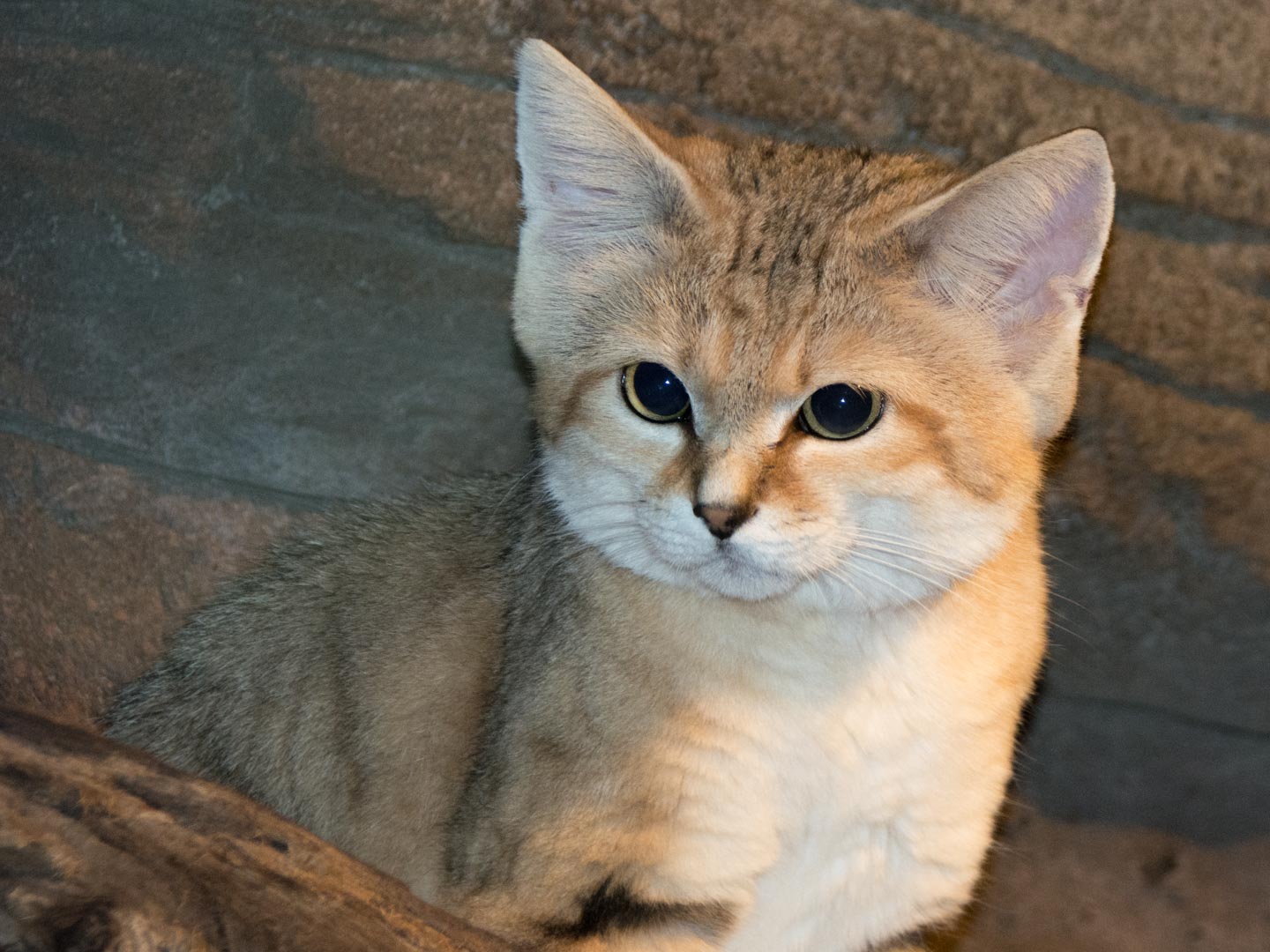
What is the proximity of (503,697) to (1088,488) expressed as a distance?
4.89 ft

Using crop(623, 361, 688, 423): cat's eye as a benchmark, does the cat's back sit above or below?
below

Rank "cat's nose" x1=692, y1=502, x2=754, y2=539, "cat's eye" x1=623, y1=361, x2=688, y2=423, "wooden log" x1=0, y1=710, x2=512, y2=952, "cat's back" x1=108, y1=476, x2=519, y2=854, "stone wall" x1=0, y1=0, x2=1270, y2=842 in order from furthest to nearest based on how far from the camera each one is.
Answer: "stone wall" x1=0, y1=0, x2=1270, y2=842
"cat's back" x1=108, y1=476, x2=519, y2=854
"cat's eye" x1=623, y1=361, x2=688, y2=423
"cat's nose" x1=692, y1=502, x2=754, y2=539
"wooden log" x1=0, y1=710, x2=512, y2=952

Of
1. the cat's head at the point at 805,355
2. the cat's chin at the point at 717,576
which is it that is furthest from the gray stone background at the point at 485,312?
the cat's chin at the point at 717,576

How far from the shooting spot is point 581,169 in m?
2.08

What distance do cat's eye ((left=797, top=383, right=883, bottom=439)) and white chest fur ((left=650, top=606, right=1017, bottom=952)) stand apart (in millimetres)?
359

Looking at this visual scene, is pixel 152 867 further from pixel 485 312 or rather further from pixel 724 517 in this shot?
pixel 485 312

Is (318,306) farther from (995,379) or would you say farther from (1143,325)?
(1143,325)

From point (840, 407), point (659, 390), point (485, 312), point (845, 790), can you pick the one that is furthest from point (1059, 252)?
point (485, 312)

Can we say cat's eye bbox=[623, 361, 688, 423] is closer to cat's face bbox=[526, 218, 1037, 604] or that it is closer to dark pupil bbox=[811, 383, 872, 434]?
cat's face bbox=[526, 218, 1037, 604]

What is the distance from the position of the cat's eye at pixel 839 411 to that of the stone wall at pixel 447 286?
3.42 feet

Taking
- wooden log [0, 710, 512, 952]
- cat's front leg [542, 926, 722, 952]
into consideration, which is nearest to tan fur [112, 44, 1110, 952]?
cat's front leg [542, 926, 722, 952]

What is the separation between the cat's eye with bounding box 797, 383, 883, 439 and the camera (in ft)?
6.06

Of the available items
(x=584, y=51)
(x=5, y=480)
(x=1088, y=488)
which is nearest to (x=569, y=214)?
(x=584, y=51)

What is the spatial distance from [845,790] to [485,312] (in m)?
1.42
